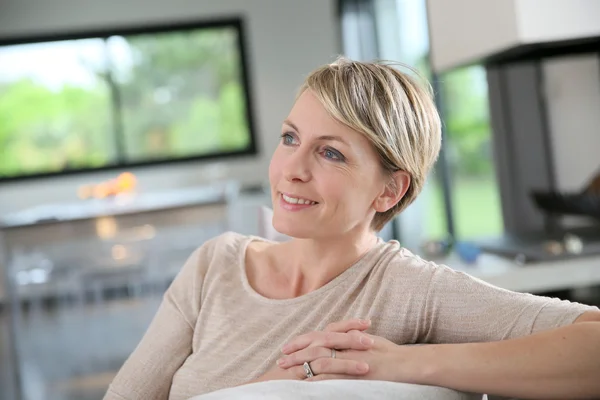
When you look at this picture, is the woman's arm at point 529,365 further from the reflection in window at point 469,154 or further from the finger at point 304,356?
the reflection in window at point 469,154

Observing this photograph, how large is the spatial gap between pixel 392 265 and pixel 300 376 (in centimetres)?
27

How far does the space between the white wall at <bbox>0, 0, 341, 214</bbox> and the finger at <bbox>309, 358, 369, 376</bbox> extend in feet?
21.3

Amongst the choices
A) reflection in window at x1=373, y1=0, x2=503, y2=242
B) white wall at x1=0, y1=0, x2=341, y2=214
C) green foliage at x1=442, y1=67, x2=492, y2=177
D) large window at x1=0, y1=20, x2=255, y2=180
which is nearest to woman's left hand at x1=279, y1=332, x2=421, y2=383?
reflection in window at x1=373, y1=0, x2=503, y2=242

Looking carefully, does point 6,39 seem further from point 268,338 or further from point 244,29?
point 268,338

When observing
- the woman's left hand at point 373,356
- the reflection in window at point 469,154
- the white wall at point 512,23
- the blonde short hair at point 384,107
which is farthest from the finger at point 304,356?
the reflection in window at point 469,154

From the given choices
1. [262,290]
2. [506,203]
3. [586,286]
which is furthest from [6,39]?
[262,290]

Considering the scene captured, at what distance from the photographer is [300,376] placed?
3.69ft

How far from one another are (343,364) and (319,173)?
1.18ft

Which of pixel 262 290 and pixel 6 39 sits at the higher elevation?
pixel 6 39

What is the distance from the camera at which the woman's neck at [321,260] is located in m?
1.39

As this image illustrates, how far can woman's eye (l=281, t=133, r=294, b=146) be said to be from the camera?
1375mm

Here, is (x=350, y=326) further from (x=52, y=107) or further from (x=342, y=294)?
(x=52, y=107)

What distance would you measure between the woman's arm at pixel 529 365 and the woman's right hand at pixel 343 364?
0.27 ft

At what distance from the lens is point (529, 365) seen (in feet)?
3.32
